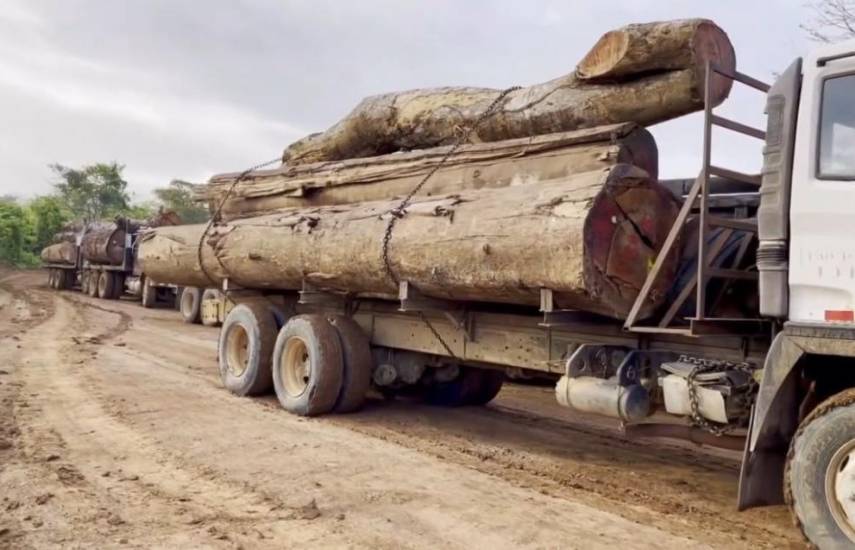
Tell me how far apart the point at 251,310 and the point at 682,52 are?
5733 mm

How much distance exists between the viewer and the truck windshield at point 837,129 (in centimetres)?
411

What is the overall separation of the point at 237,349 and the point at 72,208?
187 feet

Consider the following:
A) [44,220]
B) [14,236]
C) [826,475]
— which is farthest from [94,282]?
[826,475]

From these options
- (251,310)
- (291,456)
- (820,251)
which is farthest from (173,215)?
(820,251)

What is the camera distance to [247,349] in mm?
9352

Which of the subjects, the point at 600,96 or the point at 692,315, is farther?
the point at 600,96

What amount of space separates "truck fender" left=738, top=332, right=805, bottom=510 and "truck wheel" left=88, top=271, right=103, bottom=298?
30341 mm

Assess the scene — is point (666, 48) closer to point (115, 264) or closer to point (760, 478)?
point (760, 478)

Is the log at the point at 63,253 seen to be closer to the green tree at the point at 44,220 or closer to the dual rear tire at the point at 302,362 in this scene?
the green tree at the point at 44,220

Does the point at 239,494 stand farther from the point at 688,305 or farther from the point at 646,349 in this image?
the point at 688,305

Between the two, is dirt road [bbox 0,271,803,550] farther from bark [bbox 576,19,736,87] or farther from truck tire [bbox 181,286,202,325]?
truck tire [bbox 181,286,202,325]

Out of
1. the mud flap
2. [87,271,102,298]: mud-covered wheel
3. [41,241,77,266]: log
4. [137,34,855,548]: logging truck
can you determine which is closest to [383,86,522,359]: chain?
[137,34,855,548]: logging truck

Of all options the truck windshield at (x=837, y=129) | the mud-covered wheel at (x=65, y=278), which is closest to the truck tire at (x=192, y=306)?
the mud-covered wheel at (x=65, y=278)

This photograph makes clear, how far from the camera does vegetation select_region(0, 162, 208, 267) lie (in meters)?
47.1
